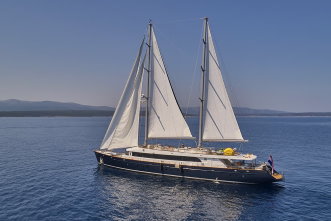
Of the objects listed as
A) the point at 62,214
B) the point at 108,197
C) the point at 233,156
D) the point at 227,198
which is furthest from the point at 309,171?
the point at 62,214

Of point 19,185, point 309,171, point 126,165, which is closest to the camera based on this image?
point 19,185

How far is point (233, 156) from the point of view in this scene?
139 feet

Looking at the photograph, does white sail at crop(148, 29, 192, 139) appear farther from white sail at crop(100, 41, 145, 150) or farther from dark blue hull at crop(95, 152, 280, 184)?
dark blue hull at crop(95, 152, 280, 184)

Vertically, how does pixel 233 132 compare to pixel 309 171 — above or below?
above

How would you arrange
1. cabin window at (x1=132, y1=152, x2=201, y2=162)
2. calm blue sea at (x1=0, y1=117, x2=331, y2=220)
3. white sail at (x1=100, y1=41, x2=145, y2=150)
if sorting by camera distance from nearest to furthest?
1. calm blue sea at (x1=0, y1=117, x2=331, y2=220)
2. cabin window at (x1=132, y1=152, x2=201, y2=162)
3. white sail at (x1=100, y1=41, x2=145, y2=150)

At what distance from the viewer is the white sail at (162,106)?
45.8 metres

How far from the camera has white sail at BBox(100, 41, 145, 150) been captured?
47.8 m

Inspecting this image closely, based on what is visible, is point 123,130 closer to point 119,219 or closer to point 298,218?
point 119,219

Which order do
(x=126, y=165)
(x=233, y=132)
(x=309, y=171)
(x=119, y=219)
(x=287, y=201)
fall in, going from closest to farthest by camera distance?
(x=119, y=219) → (x=287, y=201) → (x=233, y=132) → (x=126, y=165) → (x=309, y=171)

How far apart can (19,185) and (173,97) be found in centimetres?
2596

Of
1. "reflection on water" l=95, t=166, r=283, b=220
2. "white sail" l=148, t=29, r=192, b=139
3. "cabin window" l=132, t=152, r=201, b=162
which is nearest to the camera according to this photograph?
"reflection on water" l=95, t=166, r=283, b=220

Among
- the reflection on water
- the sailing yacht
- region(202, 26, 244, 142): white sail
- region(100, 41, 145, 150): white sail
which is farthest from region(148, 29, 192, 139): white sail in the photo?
the reflection on water

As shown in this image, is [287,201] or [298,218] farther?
[287,201]

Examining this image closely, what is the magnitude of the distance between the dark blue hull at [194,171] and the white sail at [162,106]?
16.5 feet
